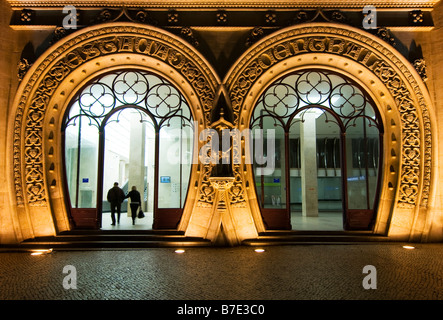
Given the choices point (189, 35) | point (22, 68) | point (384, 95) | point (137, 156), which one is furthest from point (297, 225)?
point (22, 68)

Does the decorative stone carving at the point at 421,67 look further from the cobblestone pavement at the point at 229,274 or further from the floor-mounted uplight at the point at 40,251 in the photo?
the floor-mounted uplight at the point at 40,251

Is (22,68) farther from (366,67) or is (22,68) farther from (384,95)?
(384,95)

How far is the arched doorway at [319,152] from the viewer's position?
23.6ft

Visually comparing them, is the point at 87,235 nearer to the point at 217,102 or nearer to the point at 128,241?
the point at 128,241

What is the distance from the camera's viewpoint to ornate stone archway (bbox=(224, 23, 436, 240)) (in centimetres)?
655

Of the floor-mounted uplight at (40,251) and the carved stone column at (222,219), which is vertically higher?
the carved stone column at (222,219)

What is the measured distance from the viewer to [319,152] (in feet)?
55.2

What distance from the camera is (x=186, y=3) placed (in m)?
6.93

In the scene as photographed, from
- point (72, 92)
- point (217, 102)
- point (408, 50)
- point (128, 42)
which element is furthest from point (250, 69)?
point (72, 92)

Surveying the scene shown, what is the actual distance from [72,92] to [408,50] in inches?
337

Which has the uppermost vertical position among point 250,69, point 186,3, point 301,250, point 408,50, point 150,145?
point 186,3

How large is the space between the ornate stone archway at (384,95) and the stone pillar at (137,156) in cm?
596

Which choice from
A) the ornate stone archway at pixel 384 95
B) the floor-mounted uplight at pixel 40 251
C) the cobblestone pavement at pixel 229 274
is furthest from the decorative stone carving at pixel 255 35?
the floor-mounted uplight at pixel 40 251

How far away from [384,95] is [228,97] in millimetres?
3960
